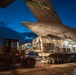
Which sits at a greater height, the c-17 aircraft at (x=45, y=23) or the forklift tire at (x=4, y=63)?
the c-17 aircraft at (x=45, y=23)

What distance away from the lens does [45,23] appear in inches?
664

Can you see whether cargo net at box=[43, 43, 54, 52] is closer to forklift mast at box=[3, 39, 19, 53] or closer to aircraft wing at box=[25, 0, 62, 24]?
aircraft wing at box=[25, 0, 62, 24]

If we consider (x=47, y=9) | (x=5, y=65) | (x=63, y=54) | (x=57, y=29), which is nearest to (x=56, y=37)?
(x=57, y=29)

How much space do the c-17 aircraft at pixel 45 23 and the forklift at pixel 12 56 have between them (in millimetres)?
3170

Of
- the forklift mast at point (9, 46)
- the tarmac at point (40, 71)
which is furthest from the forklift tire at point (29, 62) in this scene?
the forklift mast at point (9, 46)

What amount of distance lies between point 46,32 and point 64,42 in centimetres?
392

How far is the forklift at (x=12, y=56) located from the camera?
505 inches

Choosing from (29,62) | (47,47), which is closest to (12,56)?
(29,62)

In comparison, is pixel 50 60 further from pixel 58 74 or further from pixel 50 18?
pixel 58 74

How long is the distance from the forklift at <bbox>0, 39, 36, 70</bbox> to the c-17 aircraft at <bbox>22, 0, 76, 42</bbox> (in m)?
3.17

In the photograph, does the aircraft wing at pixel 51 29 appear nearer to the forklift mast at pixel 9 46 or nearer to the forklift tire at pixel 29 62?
the forklift mast at pixel 9 46

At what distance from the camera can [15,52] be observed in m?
13.9

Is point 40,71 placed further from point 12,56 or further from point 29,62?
point 12,56

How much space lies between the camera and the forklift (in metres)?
12.8
